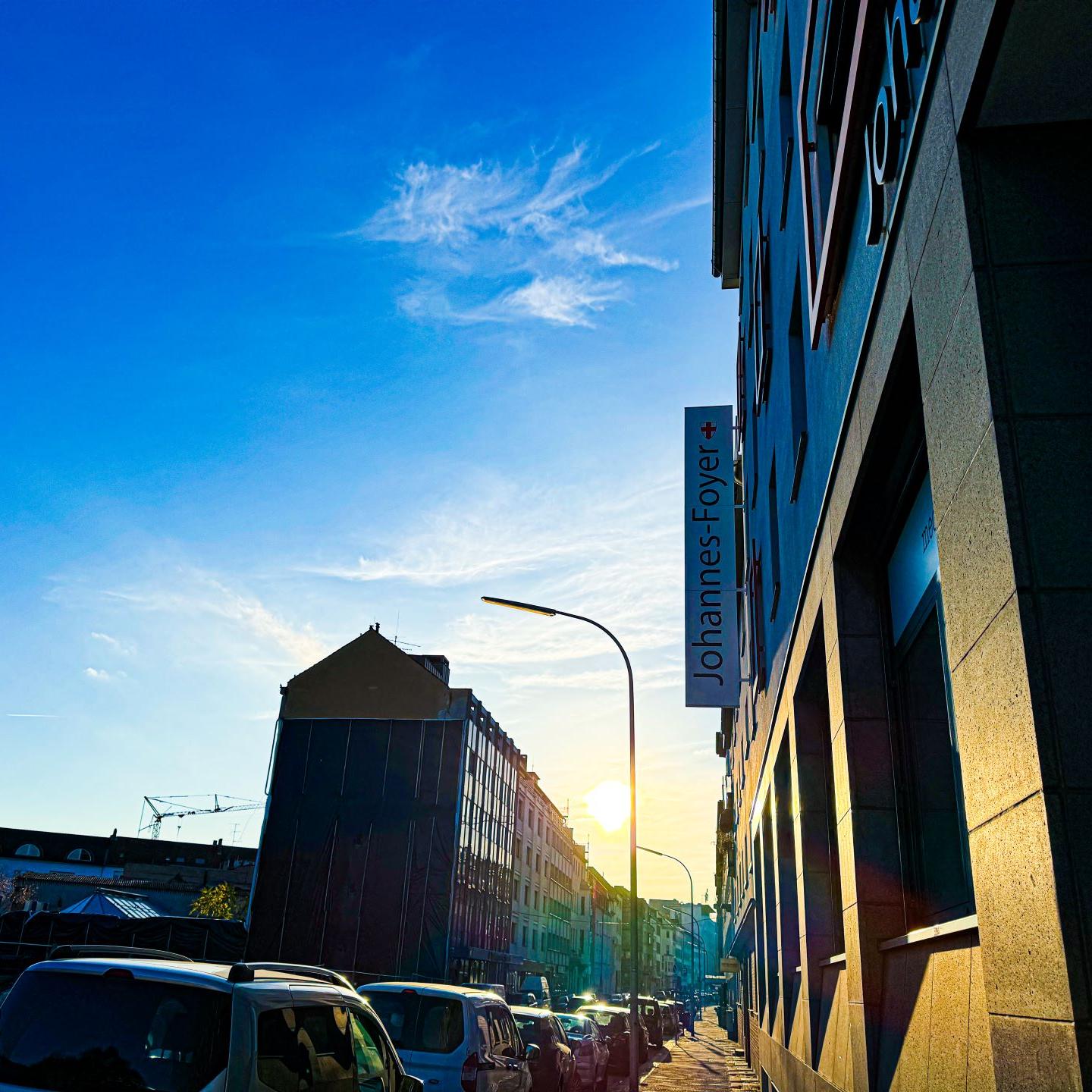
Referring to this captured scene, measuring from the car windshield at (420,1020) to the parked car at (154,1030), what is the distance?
16.6 feet

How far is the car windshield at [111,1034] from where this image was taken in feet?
15.5

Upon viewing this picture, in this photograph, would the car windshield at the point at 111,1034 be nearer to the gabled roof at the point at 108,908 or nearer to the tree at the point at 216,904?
the gabled roof at the point at 108,908

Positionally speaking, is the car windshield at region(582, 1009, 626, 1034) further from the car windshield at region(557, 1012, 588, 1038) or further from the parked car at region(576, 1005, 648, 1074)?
the car windshield at region(557, 1012, 588, 1038)

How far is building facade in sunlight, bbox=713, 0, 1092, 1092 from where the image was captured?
3088 millimetres

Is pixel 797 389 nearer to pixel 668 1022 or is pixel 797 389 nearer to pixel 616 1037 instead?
pixel 616 1037

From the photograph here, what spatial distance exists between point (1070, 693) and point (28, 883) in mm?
80673

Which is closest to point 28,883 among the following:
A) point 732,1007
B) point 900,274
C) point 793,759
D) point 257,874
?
point 257,874

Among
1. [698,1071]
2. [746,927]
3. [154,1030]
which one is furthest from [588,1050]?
[154,1030]

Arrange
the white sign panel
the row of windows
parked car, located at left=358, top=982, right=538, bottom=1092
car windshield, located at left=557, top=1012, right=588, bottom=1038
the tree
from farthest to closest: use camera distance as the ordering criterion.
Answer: the row of windows
the tree
car windshield, located at left=557, top=1012, right=588, bottom=1038
the white sign panel
parked car, located at left=358, top=982, right=538, bottom=1092

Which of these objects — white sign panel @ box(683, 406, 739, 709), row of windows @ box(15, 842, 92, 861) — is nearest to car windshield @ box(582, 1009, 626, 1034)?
white sign panel @ box(683, 406, 739, 709)

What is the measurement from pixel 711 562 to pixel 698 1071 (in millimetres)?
16596

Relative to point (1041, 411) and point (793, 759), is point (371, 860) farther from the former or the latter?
point (1041, 411)

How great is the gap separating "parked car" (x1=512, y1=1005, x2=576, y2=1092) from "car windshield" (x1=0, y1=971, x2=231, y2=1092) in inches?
434

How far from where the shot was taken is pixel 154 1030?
16.0 ft
